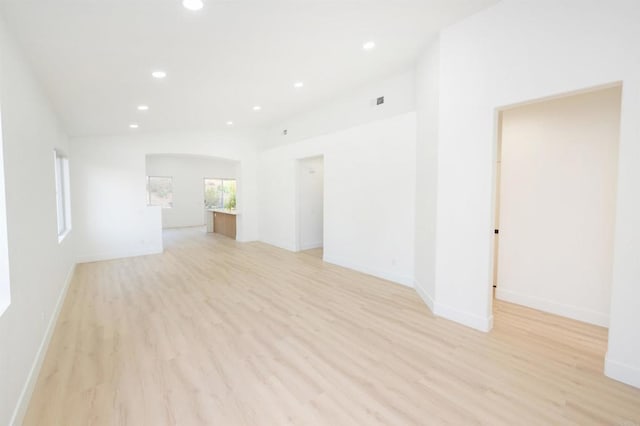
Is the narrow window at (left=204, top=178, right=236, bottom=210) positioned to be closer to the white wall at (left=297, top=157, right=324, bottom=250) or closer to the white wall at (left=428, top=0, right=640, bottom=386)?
the white wall at (left=297, top=157, right=324, bottom=250)

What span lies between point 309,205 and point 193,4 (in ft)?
17.3

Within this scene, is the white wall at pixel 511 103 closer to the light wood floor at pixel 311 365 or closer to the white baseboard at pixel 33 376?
the light wood floor at pixel 311 365

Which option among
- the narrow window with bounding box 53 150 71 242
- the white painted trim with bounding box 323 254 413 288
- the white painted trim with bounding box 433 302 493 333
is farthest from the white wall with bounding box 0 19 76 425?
the white painted trim with bounding box 323 254 413 288

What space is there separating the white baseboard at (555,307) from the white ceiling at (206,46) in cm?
340

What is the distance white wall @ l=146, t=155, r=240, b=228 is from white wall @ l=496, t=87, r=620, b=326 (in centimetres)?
1024

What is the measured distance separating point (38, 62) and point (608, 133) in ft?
19.2

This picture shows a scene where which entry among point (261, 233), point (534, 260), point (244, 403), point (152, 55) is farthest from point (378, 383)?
point (261, 233)

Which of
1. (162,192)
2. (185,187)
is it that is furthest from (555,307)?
(162,192)

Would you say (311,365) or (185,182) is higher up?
(185,182)

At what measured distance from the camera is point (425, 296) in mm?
3857

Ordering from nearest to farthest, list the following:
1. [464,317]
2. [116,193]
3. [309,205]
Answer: [464,317]
[116,193]
[309,205]

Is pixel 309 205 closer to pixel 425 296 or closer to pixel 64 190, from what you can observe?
pixel 425 296

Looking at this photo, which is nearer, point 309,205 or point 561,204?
point 561,204

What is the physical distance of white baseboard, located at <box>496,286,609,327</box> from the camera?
124 inches
